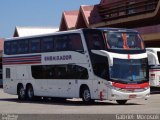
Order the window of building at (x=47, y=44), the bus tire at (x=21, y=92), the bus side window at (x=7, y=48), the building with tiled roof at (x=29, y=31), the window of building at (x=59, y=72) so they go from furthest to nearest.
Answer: the building with tiled roof at (x=29, y=31), the bus side window at (x=7, y=48), the bus tire at (x=21, y=92), the window of building at (x=47, y=44), the window of building at (x=59, y=72)

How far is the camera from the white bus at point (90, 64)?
75.8 ft

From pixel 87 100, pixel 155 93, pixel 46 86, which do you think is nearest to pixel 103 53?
pixel 87 100

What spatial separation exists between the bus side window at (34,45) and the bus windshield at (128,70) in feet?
19.5

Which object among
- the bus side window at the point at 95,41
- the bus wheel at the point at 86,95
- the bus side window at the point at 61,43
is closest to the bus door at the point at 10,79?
the bus side window at the point at 61,43

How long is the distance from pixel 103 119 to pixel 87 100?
8571 mm

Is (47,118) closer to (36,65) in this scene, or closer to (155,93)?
(36,65)

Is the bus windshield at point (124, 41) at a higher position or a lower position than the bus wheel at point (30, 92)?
higher

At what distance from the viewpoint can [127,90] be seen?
23078 mm

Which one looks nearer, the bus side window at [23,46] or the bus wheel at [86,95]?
the bus wheel at [86,95]

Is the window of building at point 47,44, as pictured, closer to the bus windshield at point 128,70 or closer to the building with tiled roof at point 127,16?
the bus windshield at point 128,70

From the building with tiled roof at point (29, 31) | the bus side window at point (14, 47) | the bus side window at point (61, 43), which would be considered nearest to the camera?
the bus side window at point (61, 43)

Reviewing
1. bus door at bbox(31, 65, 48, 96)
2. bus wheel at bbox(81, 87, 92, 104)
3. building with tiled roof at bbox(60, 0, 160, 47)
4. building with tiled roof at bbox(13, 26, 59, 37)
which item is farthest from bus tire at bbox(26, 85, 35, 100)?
building with tiled roof at bbox(13, 26, 59, 37)

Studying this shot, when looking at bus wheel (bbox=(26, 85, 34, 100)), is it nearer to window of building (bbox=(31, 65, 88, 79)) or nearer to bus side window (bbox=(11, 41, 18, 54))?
window of building (bbox=(31, 65, 88, 79))

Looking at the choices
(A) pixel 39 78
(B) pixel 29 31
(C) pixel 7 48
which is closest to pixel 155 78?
(A) pixel 39 78
